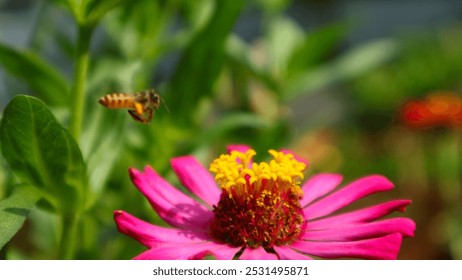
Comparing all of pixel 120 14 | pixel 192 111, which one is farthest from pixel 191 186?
pixel 120 14

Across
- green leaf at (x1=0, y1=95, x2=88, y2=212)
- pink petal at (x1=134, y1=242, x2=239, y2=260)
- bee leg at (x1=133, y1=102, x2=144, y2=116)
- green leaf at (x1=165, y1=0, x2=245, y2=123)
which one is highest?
green leaf at (x1=165, y1=0, x2=245, y2=123)

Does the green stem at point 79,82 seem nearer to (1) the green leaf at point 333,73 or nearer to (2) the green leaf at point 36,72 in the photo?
(2) the green leaf at point 36,72

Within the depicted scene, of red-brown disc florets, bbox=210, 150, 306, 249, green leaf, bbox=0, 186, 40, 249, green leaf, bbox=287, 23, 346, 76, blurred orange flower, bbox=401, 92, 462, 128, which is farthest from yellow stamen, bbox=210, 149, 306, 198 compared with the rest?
blurred orange flower, bbox=401, 92, 462, 128

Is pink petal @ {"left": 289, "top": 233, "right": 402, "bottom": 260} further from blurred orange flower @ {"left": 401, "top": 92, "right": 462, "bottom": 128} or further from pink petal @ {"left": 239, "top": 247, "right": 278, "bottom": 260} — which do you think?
blurred orange flower @ {"left": 401, "top": 92, "right": 462, "bottom": 128}

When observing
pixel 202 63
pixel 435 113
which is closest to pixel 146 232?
pixel 202 63

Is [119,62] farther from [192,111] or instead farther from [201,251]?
[201,251]

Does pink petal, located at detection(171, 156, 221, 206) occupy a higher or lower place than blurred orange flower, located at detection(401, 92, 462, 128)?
lower

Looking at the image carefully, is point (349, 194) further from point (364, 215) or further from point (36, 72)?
point (36, 72)
